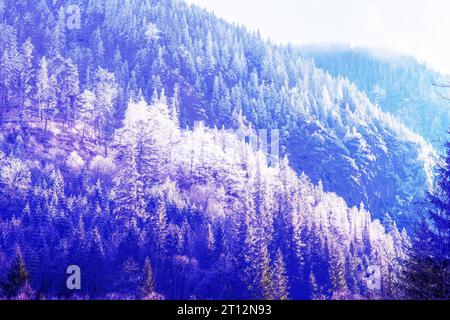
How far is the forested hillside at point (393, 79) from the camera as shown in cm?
7606

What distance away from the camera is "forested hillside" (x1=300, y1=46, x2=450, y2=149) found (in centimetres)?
7606

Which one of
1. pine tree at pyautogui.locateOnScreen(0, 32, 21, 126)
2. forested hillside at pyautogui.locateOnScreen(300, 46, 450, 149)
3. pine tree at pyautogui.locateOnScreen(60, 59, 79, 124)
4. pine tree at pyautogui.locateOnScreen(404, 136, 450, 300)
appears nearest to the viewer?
pine tree at pyautogui.locateOnScreen(404, 136, 450, 300)

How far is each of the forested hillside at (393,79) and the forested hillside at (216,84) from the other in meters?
11.0

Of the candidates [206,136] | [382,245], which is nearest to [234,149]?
[206,136]

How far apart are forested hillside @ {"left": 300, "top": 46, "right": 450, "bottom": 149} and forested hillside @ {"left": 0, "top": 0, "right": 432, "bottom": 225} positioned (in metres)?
11.0

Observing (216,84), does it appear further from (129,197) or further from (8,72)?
(129,197)

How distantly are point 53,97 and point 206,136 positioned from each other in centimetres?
1298

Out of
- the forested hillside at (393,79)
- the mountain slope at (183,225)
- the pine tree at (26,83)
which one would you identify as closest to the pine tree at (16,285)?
the mountain slope at (183,225)

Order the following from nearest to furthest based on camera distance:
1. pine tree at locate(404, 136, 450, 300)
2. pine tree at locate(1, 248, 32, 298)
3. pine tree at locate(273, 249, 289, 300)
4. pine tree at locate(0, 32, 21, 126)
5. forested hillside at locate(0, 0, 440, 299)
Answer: pine tree at locate(404, 136, 450, 300), pine tree at locate(1, 248, 32, 298), forested hillside at locate(0, 0, 440, 299), pine tree at locate(273, 249, 289, 300), pine tree at locate(0, 32, 21, 126)

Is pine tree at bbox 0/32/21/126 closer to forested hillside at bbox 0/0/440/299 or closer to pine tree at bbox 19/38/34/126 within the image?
forested hillside at bbox 0/0/440/299

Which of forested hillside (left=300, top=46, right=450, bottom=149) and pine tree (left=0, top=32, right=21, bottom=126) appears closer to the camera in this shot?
pine tree (left=0, top=32, right=21, bottom=126)

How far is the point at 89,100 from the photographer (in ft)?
113

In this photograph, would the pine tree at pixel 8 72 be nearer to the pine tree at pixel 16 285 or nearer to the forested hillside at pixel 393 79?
the pine tree at pixel 16 285

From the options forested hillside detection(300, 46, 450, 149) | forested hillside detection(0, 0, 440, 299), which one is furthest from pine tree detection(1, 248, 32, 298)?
forested hillside detection(300, 46, 450, 149)
